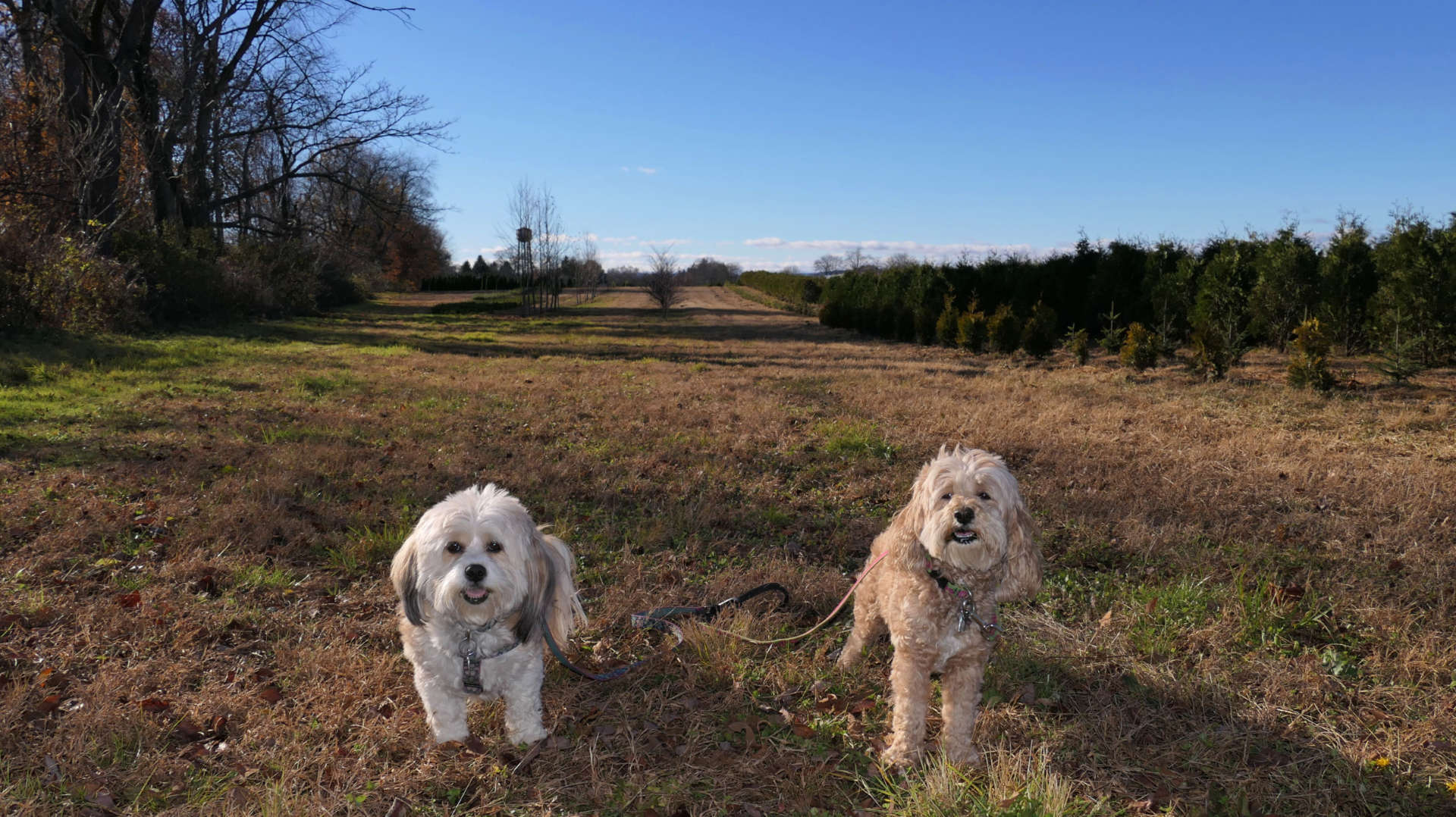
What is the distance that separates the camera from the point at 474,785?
3.43 metres

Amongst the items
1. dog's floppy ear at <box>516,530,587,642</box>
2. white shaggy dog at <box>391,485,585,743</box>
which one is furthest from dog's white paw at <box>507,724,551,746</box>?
dog's floppy ear at <box>516,530,587,642</box>

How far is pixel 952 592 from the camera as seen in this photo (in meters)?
3.60

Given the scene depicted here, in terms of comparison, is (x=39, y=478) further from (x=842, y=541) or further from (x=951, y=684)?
(x=951, y=684)

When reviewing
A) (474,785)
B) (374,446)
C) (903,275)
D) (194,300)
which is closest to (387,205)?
(194,300)

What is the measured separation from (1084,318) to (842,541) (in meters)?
19.8

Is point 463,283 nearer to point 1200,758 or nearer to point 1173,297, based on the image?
point 1173,297

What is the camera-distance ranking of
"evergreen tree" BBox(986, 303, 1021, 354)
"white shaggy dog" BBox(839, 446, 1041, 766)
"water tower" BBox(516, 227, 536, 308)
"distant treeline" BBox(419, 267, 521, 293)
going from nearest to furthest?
"white shaggy dog" BBox(839, 446, 1041, 766), "evergreen tree" BBox(986, 303, 1021, 354), "water tower" BBox(516, 227, 536, 308), "distant treeline" BBox(419, 267, 521, 293)

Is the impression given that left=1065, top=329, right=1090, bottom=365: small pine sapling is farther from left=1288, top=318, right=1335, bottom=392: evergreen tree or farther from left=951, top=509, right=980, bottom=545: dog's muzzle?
left=951, top=509, right=980, bottom=545: dog's muzzle

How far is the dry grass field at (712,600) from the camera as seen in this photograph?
3.38 meters

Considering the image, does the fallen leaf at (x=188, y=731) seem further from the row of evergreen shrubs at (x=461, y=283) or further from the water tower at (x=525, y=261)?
the row of evergreen shrubs at (x=461, y=283)

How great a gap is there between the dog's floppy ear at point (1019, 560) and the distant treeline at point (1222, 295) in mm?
14288

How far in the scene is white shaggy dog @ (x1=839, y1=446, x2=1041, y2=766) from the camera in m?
3.49

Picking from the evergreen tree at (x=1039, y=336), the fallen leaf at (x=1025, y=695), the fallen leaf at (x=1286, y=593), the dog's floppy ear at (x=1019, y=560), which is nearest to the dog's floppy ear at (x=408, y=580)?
the dog's floppy ear at (x=1019, y=560)

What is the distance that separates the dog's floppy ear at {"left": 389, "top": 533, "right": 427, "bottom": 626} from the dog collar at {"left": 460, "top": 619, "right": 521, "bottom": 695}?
0.25 m
